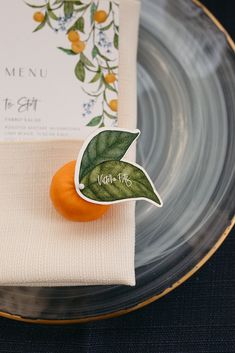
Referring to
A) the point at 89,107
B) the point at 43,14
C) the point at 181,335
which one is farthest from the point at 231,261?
the point at 43,14

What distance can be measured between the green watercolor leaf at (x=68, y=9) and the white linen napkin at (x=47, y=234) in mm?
164

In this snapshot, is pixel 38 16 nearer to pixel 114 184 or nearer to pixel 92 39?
pixel 92 39

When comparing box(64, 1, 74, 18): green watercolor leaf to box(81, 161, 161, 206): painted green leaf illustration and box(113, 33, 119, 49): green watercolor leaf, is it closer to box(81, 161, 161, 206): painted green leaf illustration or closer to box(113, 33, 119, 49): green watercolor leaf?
box(113, 33, 119, 49): green watercolor leaf

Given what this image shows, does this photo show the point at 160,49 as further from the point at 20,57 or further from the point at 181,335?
the point at 181,335

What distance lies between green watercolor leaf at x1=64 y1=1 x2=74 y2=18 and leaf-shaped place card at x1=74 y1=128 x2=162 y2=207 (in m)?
0.19

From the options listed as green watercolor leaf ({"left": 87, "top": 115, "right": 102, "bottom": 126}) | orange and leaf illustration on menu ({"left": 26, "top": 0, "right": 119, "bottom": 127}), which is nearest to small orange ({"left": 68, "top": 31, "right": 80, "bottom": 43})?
orange and leaf illustration on menu ({"left": 26, "top": 0, "right": 119, "bottom": 127})

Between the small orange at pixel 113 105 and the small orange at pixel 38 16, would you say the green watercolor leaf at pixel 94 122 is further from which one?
the small orange at pixel 38 16

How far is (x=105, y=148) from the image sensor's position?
Result: 1.60ft

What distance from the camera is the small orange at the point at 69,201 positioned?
0.49 metres

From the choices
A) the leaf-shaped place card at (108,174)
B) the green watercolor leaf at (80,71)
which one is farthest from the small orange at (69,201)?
the green watercolor leaf at (80,71)

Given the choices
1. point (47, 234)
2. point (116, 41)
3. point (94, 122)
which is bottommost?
point (47, 234)

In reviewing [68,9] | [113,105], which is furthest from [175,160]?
[68,9]

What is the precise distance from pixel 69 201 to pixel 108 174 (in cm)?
5

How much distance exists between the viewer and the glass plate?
570 millimetres
